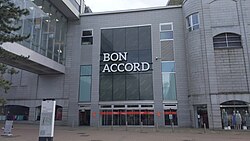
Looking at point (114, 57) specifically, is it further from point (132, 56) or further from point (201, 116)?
point (201, 116)

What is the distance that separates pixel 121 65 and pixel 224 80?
11.7 meters

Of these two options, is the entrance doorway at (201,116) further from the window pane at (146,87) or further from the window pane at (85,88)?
the window pane at (85,88)

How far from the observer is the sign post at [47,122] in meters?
11.1

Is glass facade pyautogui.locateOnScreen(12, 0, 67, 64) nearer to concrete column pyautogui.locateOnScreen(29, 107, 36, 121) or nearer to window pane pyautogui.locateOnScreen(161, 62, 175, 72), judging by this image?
concrete column pyautogui.locateOnScreen(29, 107, 36, 121)

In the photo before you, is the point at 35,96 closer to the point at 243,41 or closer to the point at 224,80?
the point at 224,80

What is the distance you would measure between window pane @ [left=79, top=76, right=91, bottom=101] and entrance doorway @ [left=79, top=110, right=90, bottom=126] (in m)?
1.58

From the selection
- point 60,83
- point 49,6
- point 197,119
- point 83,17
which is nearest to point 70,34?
point 83,17

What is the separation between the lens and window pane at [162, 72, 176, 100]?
25.4 meters

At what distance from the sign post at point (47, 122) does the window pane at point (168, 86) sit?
16.2 m

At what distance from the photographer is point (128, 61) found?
27156 millimetres

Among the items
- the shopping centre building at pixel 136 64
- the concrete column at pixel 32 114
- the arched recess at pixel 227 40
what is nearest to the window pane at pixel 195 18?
the shopping centre building at pixel 136 64

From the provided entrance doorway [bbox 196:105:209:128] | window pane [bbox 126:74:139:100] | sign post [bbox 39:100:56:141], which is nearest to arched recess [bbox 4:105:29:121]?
window pane [bbox 126:74:139:100]

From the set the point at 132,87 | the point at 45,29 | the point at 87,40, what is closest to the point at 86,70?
the point at 87,40

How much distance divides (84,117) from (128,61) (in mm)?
8705
